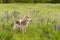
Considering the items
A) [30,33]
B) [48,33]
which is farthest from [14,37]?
[48,33]

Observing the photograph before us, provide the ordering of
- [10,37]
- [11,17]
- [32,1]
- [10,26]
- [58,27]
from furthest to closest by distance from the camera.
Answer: [32,1], [11,17], [10,26], [58,27], [10,37]

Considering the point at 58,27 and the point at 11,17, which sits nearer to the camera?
the point at 58,27

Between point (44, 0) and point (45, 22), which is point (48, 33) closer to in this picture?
point (45, 22)

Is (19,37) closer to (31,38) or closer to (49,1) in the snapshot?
(31,38)

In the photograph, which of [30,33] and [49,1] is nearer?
[30,33]

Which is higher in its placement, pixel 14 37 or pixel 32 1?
pixel 14 37

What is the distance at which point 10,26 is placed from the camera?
23.0 ft

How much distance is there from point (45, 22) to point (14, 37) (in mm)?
1364

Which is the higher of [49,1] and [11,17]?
[11,17]

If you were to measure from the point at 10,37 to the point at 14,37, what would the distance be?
0.40ft

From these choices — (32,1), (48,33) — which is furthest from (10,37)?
(32,1)

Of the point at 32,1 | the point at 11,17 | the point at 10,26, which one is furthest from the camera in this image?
the point at 32,1

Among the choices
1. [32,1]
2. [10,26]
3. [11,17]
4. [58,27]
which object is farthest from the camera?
[32,1]

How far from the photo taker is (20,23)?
668 cm
